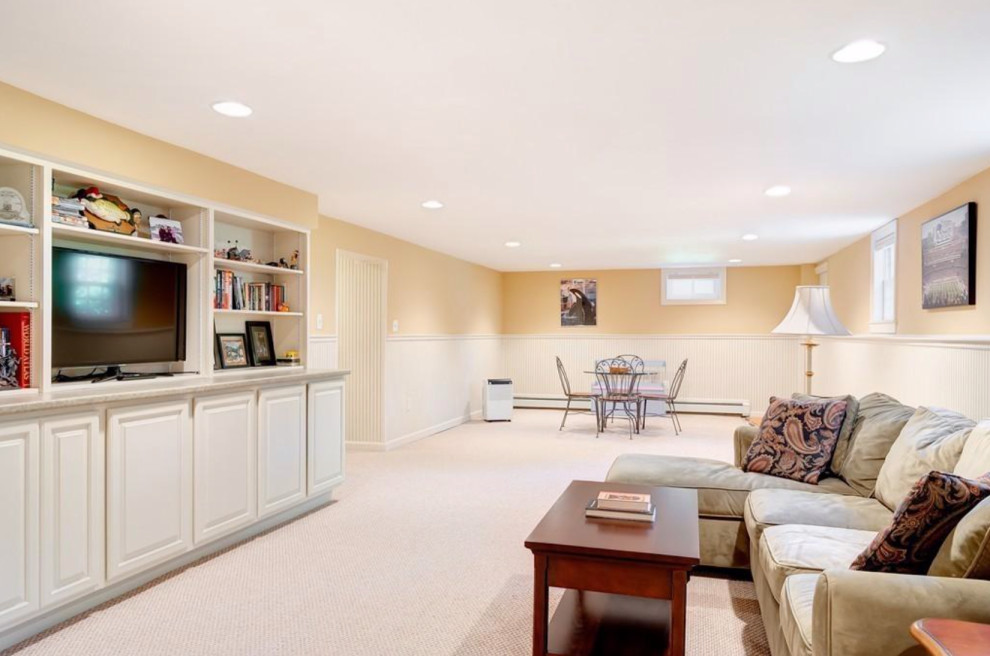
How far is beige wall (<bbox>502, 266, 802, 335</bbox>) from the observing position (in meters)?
9.05

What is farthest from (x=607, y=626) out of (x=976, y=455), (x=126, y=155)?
(x=126, y=155)

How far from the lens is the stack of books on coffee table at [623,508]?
2.31 meters

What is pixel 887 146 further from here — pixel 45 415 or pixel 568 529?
pixel 45 415

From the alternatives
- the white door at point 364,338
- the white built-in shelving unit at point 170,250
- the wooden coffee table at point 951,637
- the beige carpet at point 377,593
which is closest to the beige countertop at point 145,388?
the white built-in shelving unit at point 170,250

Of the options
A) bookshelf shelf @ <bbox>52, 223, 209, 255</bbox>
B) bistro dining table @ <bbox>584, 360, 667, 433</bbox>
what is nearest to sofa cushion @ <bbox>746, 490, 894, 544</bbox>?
bookshelf shelf @ <bbox>52, 223, 209, 255</bbox>

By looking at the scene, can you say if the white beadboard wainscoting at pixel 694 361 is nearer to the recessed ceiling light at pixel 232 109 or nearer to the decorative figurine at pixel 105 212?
the decorative figurine at pixel 105 212

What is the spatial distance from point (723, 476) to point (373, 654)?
6.12 ft

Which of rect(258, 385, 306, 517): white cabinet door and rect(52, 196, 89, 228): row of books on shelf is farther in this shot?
rect(258, 385, 306, 517): white cabinet door

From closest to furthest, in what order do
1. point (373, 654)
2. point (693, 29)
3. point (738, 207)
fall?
point (693, 29)
point (373, 654)
point (738, 207)

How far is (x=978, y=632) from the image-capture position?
3.94 feet

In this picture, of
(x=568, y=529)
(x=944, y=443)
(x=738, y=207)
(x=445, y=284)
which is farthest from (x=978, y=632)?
(x=445, y=284)

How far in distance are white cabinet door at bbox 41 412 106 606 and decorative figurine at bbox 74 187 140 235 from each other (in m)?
0.98

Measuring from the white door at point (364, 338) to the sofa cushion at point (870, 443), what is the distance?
13.9 ft

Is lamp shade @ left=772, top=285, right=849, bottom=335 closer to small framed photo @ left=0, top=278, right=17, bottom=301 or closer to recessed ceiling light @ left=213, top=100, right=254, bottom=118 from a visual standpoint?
recessed ceiling light @ left=213, top=100, right=254, bottom=118
